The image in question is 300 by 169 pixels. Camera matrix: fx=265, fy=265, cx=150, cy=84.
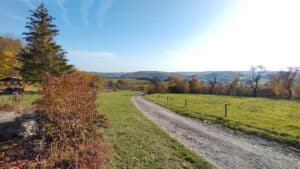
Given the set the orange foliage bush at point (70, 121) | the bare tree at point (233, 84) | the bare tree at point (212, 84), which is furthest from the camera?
the bare tree at point (212, 84)

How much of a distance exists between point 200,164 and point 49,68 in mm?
37290

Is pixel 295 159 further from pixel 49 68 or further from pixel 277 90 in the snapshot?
pixel 277 90

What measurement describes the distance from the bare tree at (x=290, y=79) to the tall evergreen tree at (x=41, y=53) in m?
58.0

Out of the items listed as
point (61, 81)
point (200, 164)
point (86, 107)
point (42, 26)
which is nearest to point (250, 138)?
point (200, 164)

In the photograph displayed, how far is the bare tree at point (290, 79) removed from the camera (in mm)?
71938

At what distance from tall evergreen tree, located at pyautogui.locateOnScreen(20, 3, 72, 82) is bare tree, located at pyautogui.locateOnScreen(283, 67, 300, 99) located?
190 feet

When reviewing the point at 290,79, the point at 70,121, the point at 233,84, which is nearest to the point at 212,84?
the point at 233,84

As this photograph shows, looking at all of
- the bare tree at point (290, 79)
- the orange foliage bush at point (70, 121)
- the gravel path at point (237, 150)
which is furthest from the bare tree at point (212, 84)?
the orange foliage bush at point (70, 121)

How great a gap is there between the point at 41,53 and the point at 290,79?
65741 mm

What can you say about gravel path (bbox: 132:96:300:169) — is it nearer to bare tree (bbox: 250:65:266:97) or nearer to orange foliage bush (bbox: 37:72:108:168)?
orange foliage bush (bbox: 37:72:108:168)

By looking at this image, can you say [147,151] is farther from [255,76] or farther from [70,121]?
[255,76]

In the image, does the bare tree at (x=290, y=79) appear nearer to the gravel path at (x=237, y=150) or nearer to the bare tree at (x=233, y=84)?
the bare tree at (x=233, y=84)

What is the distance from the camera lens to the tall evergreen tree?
41500mm

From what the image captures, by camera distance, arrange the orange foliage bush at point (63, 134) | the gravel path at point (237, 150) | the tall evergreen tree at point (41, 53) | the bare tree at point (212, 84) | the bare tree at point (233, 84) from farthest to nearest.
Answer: the bare tree at point (212, 84)
the bare tree at point (233, 84)
the tall evergreen tree at point (41, 53)
the gravel path at point (237, 150)
the orange foliage bush at point (63, 134)
